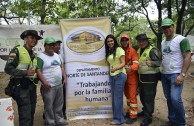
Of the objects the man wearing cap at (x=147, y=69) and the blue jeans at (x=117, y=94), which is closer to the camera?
the man wearing cap at (x=147, y=69)

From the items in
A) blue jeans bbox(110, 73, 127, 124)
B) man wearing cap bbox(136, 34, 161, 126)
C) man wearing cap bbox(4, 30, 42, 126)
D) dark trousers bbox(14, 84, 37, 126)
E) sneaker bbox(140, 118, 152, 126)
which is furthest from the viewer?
sneaker bbox(140, 118, 152, 126)

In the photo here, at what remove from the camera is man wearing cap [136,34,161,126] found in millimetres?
4516

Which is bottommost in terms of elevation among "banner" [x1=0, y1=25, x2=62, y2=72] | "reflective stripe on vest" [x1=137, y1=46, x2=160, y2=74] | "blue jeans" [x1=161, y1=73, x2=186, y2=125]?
"blue jeans" [x1=161, y1=73, x2=186, y2=125]

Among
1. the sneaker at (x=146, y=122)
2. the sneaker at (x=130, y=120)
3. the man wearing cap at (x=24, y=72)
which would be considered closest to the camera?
the man wearing cap at (x=24, y=72)

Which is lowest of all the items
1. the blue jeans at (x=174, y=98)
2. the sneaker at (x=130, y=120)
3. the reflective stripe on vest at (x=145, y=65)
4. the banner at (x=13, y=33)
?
the sneaker at (x=130, y=120)

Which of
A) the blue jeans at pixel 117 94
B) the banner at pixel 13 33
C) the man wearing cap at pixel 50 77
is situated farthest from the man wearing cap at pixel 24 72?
the blue jeans at pixel 117 94

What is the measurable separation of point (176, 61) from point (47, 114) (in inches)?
98.7

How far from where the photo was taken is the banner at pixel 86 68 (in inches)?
198

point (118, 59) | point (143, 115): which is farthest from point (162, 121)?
point (118, 59)

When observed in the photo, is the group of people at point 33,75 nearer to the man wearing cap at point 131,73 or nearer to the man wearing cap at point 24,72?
the man wearing cap at point 24,72

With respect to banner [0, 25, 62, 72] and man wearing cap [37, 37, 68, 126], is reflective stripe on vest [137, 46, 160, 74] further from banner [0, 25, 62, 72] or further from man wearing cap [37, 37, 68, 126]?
banner [0, 25, 62, 72]

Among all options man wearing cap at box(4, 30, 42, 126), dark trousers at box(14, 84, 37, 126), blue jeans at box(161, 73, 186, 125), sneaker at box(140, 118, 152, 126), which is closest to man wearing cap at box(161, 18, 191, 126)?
blue jeans at box(161, 73, 186, 125)

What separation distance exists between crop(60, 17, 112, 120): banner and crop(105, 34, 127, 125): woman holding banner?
1.01 ft

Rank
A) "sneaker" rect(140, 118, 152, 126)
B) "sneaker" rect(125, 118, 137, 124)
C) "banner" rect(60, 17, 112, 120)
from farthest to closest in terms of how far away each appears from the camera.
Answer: "banner" rect(60, 17, 112, 120)
"sneaker" rect(125, 118, 137, 124)
"sneaker" rect(140, 118, 152, 126)
